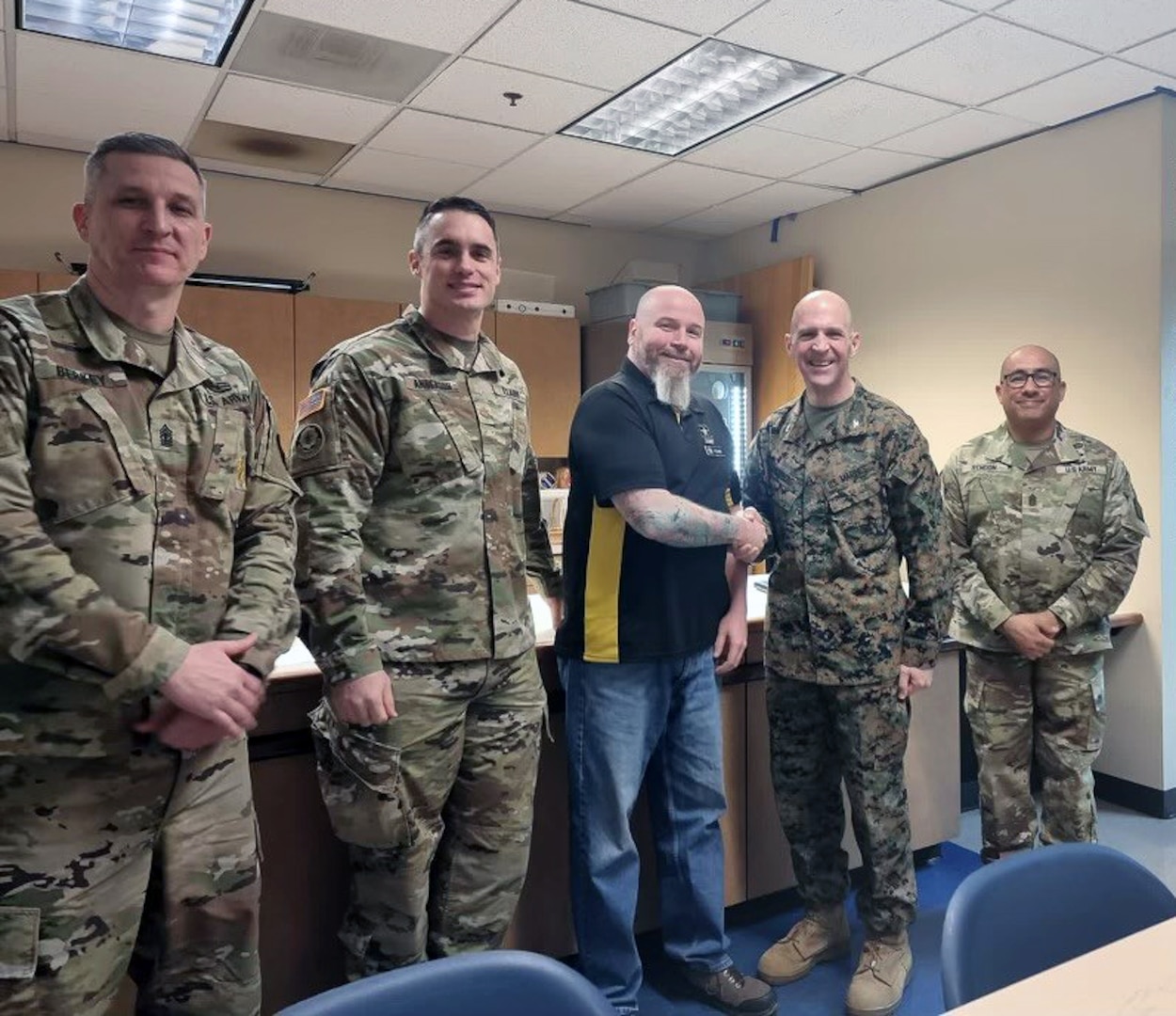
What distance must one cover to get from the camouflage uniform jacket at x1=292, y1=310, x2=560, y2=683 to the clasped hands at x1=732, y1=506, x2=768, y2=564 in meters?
0.50

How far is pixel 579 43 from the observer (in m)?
2.91

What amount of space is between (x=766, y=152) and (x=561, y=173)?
3.23 feet

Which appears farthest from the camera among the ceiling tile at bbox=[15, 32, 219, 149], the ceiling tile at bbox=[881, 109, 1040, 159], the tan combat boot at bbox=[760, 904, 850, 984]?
the ceiling tile at bbox=[881, 109, 1040, 159]

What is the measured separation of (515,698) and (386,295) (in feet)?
12.0

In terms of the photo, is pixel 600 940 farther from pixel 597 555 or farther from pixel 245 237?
pixel 245 237

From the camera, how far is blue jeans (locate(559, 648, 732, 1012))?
184cm

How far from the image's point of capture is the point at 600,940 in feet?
6.07

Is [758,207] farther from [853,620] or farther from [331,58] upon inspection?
[853,620]

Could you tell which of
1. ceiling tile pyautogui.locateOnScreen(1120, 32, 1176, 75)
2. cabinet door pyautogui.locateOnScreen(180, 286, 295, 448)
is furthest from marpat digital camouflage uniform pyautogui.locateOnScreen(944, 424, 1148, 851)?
cabinet door pyautogui.locateOnScreen(180, 286, 295, 448)

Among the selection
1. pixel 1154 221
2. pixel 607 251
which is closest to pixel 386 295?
pixel 607 251

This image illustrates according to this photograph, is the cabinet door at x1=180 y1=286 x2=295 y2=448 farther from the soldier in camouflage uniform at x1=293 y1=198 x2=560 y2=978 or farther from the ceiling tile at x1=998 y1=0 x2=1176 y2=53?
the ceiling tile at x1=998 y1=0 x2=1176 y2=53

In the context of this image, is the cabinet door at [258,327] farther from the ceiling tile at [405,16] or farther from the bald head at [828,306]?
the bald head at [828,306]

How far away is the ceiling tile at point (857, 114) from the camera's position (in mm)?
3303

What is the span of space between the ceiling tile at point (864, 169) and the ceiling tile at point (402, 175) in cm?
161
